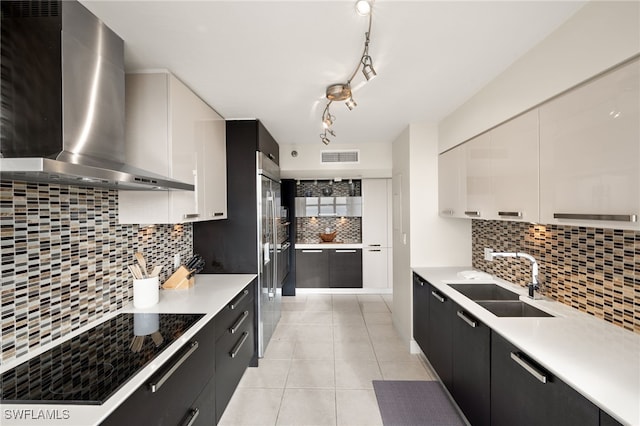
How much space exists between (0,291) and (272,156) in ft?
8.27

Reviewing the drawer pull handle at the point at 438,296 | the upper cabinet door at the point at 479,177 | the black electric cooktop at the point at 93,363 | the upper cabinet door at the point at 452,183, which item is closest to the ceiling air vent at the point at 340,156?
the upper cabinet door at the point at 452,183

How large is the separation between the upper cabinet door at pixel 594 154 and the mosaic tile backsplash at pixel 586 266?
0.39 m

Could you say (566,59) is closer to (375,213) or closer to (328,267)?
(375,213)

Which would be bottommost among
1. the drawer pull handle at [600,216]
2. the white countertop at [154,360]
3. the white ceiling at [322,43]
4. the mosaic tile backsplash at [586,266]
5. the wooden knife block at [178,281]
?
the white countertop at [154,360]

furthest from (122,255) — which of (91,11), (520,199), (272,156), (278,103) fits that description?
(520,199)

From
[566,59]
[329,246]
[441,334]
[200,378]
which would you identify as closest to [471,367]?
[441,334]

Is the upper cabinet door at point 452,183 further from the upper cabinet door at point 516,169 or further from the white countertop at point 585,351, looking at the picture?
the white countertop at point 585,351

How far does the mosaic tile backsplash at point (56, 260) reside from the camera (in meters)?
1.21

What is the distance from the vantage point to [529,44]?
5.01ft

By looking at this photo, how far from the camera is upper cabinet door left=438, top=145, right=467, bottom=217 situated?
2410 millimetres

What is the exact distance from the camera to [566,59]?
4.42ft

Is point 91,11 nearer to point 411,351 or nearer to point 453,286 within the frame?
point 453,286

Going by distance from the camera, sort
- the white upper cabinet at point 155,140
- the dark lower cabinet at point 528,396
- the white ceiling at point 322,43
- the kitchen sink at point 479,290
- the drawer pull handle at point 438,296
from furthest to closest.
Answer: the kitchen sink at point 479,290 → the drawer pull handle at point 438,296 → the white upper cabinet at point 155,140 → the white ceiling at point 322,43 → the dark lower cabinet at point 528,396

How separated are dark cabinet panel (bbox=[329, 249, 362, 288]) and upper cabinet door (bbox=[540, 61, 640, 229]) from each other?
3619mm
